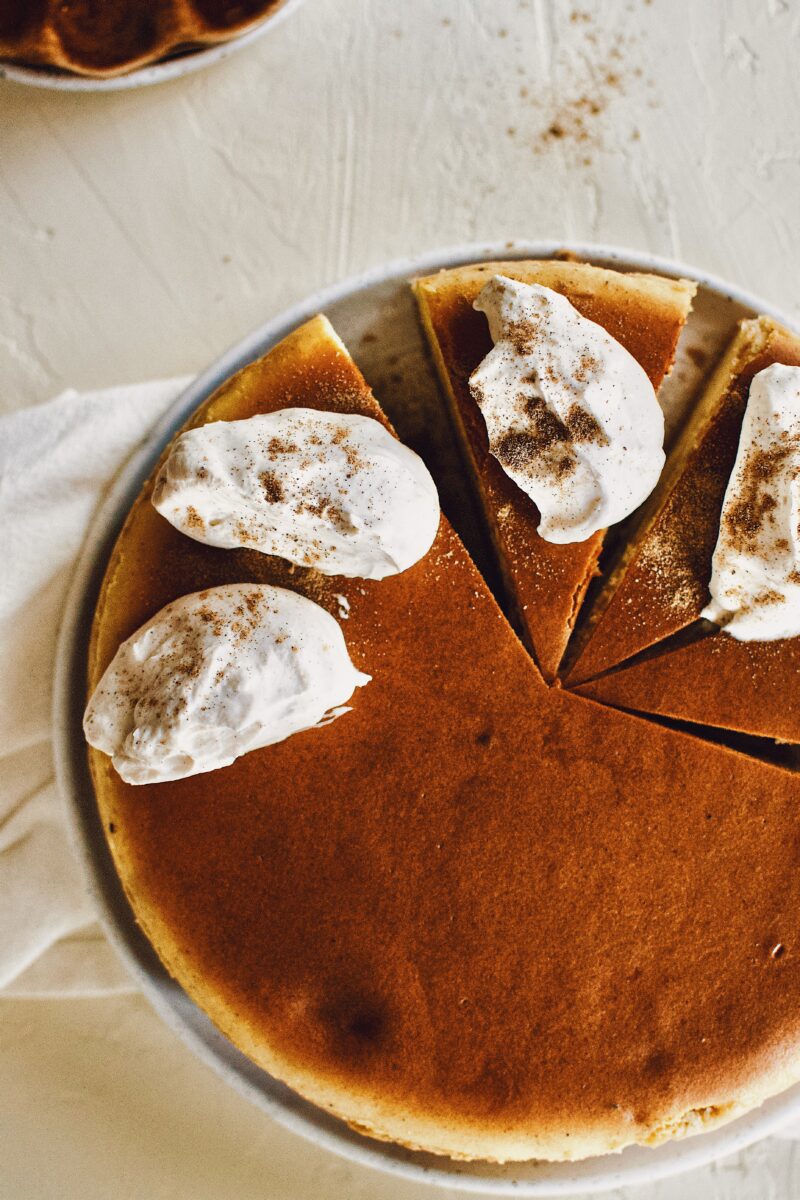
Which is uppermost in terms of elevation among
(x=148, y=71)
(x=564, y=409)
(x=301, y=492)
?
(x=148, y=71)

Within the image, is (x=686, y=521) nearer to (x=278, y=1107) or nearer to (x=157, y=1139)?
(x=278, y=1107)

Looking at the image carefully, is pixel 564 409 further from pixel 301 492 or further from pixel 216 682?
pixel 216 682

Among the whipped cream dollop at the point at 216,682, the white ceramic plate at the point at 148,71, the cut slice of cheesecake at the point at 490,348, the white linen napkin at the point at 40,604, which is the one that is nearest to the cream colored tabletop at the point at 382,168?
the white ceramic plate at the point at 148,71

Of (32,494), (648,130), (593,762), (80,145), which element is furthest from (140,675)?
(648,130)

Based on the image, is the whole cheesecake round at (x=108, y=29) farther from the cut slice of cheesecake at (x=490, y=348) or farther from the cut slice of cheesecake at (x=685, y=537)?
the cut slice of cheesecake at (x=685, y=537)

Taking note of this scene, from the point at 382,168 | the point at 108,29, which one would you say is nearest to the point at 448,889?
the point at 382,168
